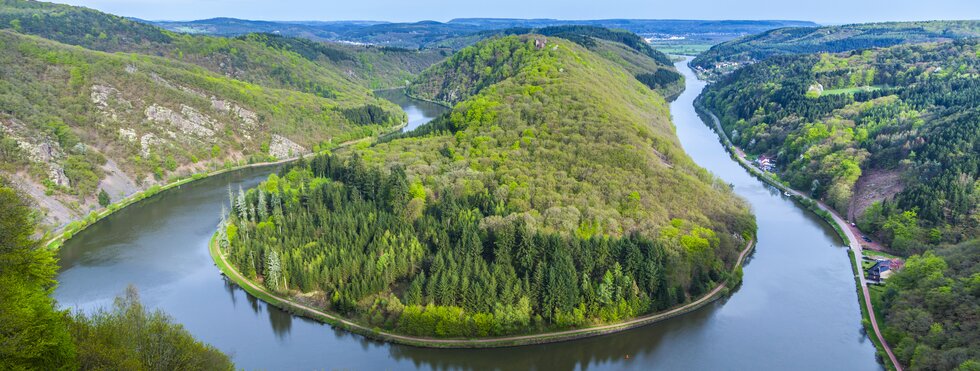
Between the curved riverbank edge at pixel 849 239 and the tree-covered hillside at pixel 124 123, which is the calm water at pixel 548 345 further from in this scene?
the tree-covered hillside at pixel 124 123

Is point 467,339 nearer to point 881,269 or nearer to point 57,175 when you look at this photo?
point 881,269

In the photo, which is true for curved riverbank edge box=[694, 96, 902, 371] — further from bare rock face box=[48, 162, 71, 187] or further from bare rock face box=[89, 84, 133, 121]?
bare rock face box=[89, 84, 133, 121]

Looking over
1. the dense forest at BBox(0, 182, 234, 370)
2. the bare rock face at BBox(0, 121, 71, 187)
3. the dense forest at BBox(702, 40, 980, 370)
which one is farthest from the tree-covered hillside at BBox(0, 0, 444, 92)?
the dense forest at BBox(0, 182, 234, 370)

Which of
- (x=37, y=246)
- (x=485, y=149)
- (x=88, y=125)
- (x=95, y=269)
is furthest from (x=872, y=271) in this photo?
(x=88, y=125)

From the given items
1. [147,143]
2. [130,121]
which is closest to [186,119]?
[130,121]

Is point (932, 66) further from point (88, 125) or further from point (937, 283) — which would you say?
point (88, 125)
